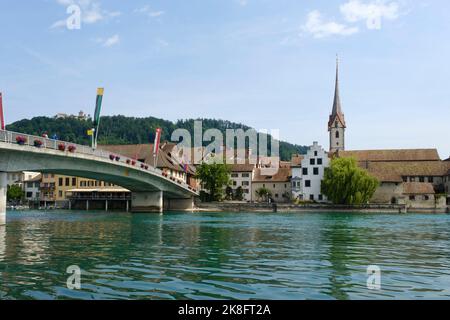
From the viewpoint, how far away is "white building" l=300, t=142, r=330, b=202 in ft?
347

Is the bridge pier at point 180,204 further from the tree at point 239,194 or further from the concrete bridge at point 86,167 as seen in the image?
the tree at point 239,194

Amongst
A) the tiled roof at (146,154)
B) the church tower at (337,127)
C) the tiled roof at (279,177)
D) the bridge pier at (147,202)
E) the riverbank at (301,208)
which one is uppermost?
the church tower at (337,127)

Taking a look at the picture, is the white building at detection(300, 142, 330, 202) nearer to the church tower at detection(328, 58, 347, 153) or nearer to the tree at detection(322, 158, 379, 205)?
the tree at detection(322, 158, 379, 205)

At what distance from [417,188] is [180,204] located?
47436 mm

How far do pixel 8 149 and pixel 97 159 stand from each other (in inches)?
637

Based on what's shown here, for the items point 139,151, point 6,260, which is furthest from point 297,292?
point 139,151

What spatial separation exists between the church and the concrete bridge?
39286 mm

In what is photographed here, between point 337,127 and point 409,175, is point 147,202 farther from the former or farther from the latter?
point 337,127

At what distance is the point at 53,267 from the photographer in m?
19.2

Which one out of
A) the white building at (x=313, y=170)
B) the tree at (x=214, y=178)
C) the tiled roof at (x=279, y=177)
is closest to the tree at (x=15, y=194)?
the tree at (x=214, y=178)

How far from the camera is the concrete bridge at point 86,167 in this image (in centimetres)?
4088

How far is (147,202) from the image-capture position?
278 ft
